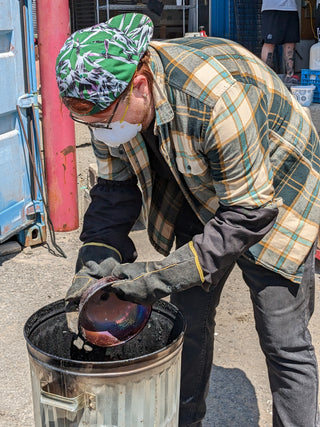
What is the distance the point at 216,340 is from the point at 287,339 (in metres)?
1.29

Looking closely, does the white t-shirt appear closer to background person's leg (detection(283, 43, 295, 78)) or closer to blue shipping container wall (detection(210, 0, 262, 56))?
background person's leg (detection(283, 43, 295, 78))

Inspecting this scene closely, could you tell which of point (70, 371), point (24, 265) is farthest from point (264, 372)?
point (24, 265)

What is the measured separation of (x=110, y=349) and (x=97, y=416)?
474mm

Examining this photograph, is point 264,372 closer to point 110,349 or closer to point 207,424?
point 207,424

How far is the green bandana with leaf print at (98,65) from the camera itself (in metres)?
1.72

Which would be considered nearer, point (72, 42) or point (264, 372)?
point (72, 42)

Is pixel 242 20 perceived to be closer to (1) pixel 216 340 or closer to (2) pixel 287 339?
(1) pixel 216 340

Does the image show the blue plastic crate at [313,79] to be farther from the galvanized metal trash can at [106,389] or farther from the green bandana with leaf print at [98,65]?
the green bandana with leaf print at [98,65]

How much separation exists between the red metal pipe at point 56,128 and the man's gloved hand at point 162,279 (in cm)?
297

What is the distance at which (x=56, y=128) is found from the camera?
4711 millimetres

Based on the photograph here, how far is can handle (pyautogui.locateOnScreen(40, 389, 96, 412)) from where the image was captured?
5.98 feet

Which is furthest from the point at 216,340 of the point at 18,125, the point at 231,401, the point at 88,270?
the point at 18,125

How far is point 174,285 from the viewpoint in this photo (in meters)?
1.90

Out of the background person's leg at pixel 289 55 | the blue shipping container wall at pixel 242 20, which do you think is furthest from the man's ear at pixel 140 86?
the blue shipping container wall at pixel 242 20
